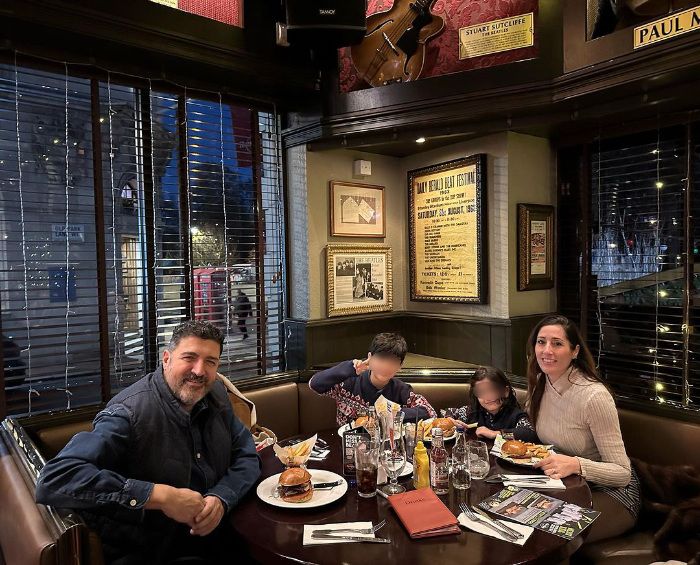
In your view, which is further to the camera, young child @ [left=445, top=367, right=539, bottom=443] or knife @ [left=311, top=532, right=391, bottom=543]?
young child @ [left=445, top=367, right=539, bottom=443]

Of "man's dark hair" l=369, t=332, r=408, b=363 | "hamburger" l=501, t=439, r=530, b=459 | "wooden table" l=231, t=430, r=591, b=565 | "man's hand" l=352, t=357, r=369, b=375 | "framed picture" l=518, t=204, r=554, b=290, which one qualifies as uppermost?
"framed picture" l=518, t=204, r=554, b=290

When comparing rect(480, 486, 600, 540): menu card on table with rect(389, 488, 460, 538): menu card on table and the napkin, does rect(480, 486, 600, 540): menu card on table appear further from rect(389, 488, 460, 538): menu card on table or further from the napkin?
the napkin

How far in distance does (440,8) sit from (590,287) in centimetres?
214

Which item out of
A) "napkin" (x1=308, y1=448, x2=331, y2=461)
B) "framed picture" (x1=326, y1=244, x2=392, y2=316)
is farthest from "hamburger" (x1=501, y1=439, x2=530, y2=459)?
"framed picture" (x1=326, y1=244, x2=392, y2=316)

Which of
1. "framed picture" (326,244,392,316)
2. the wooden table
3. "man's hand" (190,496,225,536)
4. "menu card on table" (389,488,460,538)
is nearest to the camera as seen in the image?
the wooden table

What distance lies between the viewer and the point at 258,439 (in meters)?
2.61

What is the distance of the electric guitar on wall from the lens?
339cm

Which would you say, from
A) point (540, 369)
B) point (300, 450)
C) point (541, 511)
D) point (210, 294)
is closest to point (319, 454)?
point (300, 450)

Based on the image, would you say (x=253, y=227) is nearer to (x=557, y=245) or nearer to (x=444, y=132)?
(x=444, y=132)

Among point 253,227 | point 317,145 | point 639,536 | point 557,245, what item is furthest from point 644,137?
point 253,227

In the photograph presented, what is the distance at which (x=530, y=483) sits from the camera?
5.97 ft

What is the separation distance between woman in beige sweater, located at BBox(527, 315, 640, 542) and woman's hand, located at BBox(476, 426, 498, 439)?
8.1 inches

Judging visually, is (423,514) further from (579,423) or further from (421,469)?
(579,423)

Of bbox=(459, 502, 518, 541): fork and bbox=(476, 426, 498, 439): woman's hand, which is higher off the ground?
bbox=(476, 426, 498, 439): woman's hand
